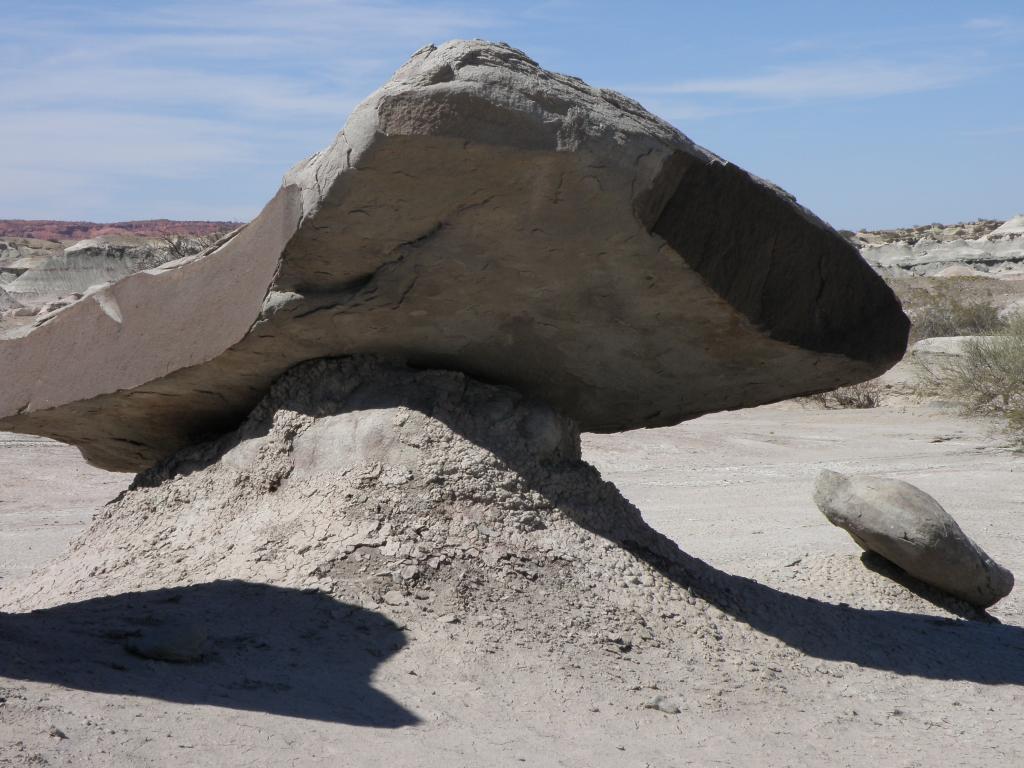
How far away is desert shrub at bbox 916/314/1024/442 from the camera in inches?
554

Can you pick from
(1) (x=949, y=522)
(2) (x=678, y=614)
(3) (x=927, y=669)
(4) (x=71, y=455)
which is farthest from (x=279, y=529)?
(4) (x=71, y=455)

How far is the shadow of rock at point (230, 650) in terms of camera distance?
3059 millimetres

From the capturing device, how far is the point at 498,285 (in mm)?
3984

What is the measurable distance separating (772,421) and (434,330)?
1121cm

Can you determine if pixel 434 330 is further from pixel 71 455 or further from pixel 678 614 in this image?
pixel 71 455

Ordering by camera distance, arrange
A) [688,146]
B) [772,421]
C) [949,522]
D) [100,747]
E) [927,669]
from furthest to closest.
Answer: [772,421]
[949,522]
[927,669]
[688,146]
[100,747]

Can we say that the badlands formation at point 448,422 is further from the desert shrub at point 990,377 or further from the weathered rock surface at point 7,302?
the weathered rock surface at point 7,302

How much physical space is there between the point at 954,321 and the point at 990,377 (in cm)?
742

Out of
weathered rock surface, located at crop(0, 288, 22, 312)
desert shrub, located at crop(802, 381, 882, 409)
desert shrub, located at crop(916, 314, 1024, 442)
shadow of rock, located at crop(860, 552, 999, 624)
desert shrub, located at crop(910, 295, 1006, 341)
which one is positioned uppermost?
desert shrub, located at crop(910, 295, 1006, 341)

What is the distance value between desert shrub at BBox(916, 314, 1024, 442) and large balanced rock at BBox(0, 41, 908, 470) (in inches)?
395

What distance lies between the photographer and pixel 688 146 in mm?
3650

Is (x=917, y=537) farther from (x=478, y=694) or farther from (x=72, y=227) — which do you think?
(x=72, y=227)

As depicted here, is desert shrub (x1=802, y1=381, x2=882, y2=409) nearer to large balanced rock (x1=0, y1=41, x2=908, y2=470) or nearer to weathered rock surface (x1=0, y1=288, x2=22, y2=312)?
large balanced rock (x1=0, y1=41, x2=908, y2=470)

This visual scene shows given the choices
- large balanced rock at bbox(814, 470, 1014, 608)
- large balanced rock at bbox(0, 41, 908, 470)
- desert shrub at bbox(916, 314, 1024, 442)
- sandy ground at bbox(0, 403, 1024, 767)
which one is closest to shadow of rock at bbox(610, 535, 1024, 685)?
sandy ground at bbox(0, 403, 1024, 767)
